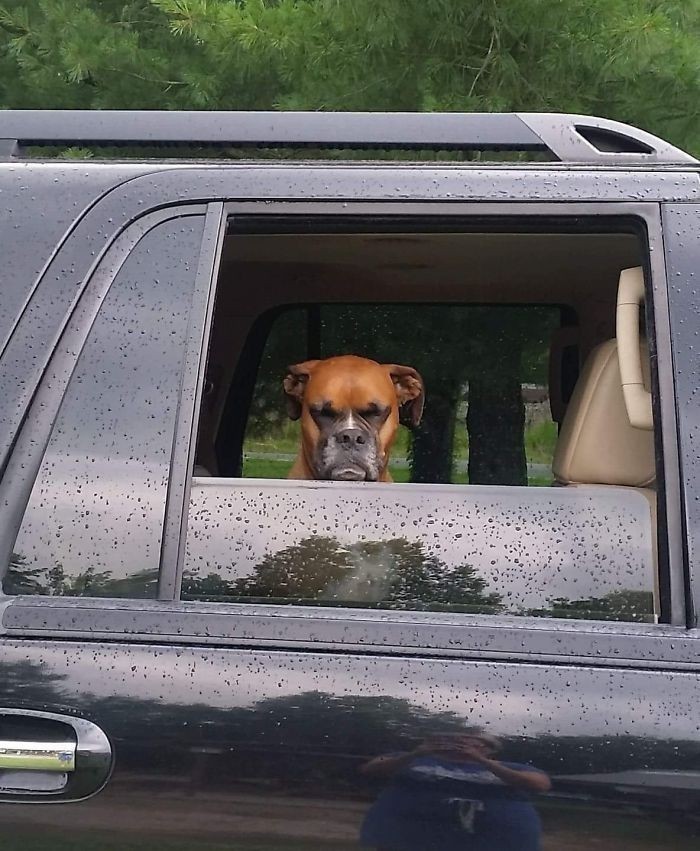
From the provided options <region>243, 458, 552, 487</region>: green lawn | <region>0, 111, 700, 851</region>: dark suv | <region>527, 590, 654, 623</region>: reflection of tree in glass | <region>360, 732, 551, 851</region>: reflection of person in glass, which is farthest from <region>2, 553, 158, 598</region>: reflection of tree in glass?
<region>243, 458, 552, 487</region>: green lawn

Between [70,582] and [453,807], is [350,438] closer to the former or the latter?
[70,582]

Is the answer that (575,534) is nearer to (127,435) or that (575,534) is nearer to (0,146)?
(127,435)

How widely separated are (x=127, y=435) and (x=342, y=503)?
1.26ft

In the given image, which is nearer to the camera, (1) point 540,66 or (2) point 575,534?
(2) point 575,534

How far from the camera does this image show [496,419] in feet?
12.2

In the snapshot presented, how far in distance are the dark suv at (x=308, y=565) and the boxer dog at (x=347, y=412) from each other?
40.5 inches

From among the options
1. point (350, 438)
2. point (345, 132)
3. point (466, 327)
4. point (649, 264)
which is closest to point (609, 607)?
point (649, 264)

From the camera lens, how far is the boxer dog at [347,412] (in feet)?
9.18

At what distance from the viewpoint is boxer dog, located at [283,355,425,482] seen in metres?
2.80

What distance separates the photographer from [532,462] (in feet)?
11.1

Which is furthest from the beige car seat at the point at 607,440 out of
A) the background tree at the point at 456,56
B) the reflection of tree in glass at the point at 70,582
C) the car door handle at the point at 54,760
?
the background tree at the point at 456,56

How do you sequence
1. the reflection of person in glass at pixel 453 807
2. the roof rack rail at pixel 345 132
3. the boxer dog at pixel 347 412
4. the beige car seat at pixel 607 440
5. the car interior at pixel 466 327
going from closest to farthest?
the reflection of person in glass at pixel 453 807 < the car interior at pixel 466 327 < the roof rack rail at pixel 345 132 < the beige car seat at pixel 607 440 < the boxer dog at pixel 347 412

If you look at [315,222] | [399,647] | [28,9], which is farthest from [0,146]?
[28,9]

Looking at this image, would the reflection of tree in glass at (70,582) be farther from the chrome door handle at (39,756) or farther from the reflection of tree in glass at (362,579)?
the chrome door handle at (39,756)
